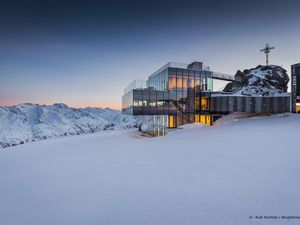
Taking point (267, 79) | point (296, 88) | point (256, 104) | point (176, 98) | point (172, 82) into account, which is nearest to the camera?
point (296, 88)

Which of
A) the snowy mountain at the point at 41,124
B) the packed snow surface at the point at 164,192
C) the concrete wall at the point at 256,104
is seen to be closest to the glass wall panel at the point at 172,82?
the concrete wall at the point at 256,104

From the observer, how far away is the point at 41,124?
146 metres

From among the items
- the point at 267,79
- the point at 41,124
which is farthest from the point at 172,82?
the point at 41,124

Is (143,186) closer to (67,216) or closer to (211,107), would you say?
(67,216)

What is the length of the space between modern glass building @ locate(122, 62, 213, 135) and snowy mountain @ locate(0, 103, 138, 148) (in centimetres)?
7474

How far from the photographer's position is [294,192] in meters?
3.73

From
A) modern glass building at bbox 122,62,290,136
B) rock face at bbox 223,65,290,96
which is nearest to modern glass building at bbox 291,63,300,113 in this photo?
modern glass building at bbox 122,62,290,136

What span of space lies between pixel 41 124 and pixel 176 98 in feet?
512

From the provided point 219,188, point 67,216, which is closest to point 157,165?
point 219,188

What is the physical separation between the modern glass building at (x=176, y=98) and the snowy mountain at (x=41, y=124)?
7474 cm

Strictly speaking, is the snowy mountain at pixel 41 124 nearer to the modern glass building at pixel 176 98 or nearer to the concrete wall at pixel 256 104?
the modern glass building at pixel 176 98

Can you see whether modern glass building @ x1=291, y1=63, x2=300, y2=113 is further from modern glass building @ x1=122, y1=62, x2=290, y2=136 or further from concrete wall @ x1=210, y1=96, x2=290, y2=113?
concrete wall @ x1=210, y1=96, x2=290, y2=113

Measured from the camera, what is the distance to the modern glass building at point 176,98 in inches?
939

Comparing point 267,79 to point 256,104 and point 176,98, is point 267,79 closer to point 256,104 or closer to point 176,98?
point 256,104
